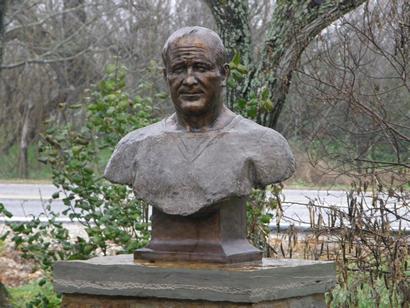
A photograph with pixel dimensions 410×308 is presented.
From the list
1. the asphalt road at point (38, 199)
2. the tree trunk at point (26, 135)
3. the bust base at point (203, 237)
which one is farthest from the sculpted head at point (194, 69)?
the tree trunk at point (26, 135)

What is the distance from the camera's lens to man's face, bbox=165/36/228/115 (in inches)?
226

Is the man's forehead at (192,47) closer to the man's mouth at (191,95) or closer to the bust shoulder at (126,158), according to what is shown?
the man's mouth at (191,95)

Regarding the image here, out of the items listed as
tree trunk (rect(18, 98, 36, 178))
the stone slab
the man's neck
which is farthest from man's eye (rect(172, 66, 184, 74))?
tree trunk (rect(18, 98, 36, 178))

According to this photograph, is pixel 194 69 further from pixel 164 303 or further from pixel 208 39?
pixel 164 303

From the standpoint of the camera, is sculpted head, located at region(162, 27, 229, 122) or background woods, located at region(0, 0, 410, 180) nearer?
sculpted head, located at region(162, 27, 229, 122)

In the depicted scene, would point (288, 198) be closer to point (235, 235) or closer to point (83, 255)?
point (83, 255)

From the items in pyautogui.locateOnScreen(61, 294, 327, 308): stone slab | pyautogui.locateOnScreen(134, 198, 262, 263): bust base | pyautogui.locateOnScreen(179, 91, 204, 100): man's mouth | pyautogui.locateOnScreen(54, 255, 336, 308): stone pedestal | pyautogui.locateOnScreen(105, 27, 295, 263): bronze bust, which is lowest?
pyautogui.locateOnScreen(61, 294, 327, 308): stone slab

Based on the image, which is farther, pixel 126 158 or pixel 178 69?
pixel 126 158

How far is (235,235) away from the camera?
593 cm

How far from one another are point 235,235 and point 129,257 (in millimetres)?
681

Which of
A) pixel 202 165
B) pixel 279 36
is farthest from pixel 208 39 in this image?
pixel 279 36

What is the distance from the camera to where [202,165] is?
5.79 metres

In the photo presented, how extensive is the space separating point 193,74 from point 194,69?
32 mm

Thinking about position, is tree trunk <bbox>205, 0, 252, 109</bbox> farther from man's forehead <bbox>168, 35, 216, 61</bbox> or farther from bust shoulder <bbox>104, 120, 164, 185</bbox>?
man's forehead <bbox>168, 35, 216, 61</bbox>
